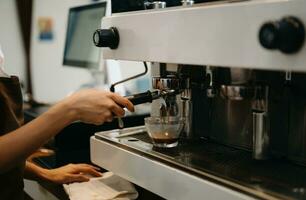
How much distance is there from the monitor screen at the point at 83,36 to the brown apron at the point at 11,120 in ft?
2.24

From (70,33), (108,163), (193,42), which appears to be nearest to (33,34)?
(70,33)

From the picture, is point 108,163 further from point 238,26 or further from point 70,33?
point 70,33

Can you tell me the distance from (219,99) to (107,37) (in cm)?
25

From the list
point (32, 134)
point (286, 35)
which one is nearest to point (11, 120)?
point (32, 134)

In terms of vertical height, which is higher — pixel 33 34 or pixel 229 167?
pixel 33 34

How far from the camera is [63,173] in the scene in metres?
0.84

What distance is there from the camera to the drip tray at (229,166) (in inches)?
20.2

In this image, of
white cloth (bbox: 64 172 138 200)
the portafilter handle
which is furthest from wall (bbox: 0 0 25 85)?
the portafilter handle

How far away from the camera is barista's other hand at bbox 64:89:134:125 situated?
2.22ft

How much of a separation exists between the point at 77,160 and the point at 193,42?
54cm

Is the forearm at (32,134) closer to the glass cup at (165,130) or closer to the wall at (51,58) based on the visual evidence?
the glass cup at (165,130)

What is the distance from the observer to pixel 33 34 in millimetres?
2670

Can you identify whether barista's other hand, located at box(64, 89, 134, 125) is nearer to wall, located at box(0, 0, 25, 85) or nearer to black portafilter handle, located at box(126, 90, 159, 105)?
black portafilter handle, located at box(126, 90, 159, 105)

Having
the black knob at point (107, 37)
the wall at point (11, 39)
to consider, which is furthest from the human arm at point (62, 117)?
the wall at point (11, 39)
